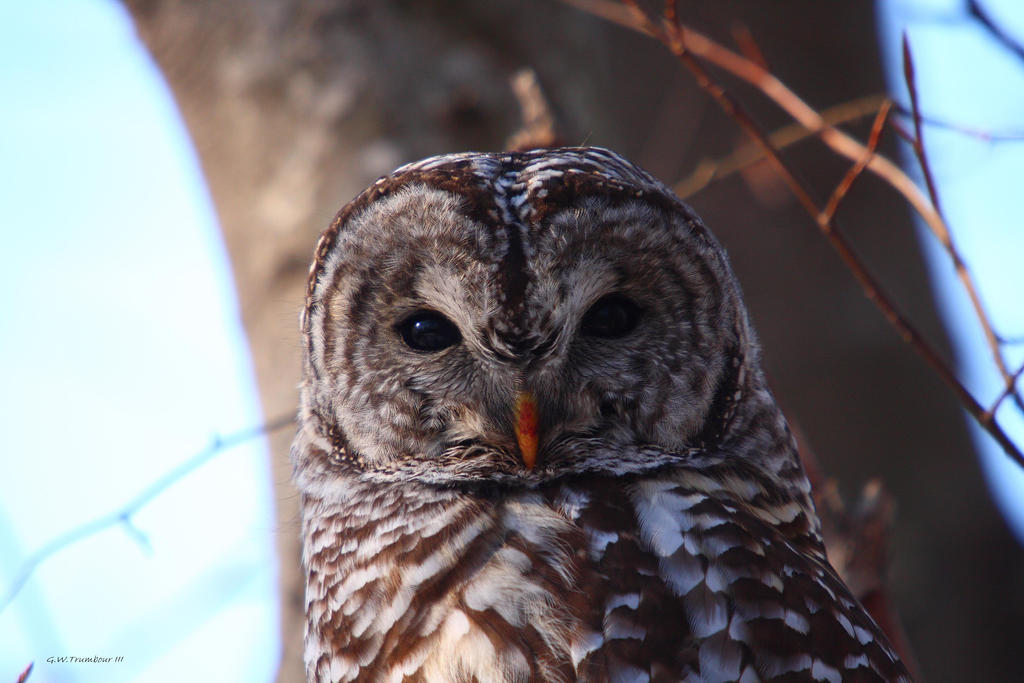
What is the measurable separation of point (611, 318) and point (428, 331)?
0.37 meters

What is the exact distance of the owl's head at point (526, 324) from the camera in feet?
6.19

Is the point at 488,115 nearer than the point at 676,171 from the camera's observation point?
Yes

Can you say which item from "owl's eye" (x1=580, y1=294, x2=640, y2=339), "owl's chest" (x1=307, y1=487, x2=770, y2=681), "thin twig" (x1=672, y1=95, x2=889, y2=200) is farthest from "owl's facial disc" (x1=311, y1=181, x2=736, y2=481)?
"thin twig" (x1=672, y1=95, x2=889, y2=200)

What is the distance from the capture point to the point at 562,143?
2990mm

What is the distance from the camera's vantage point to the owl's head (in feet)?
6.19

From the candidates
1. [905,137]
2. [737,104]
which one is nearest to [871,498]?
[905,137]

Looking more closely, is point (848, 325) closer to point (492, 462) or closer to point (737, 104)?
point (737, 104)

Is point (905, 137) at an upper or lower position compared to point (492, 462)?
upper

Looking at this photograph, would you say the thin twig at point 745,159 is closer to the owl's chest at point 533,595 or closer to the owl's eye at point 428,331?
the owl's eye at point 428,331

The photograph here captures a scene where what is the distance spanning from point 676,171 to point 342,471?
3.05 metres

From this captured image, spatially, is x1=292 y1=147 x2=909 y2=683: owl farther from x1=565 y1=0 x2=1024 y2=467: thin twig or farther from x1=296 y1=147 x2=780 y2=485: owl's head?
x1=565 y1=0 x2=1024 y2=467: thin twig

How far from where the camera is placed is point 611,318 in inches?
78.7

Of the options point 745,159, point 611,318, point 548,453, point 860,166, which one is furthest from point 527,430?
point 745,159

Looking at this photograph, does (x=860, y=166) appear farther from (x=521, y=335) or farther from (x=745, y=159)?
(x=745, y=159)
